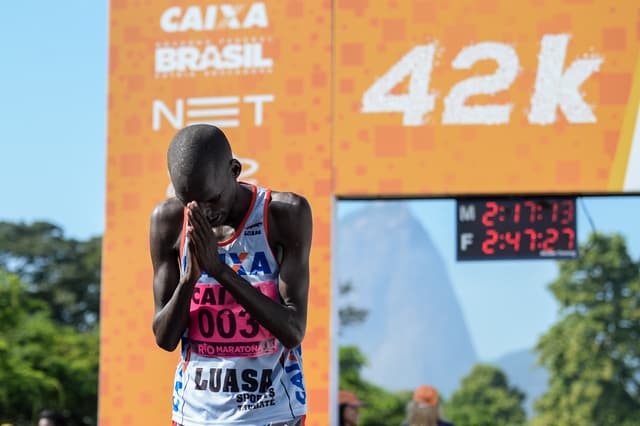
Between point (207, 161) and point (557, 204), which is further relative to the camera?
point (557, 204)

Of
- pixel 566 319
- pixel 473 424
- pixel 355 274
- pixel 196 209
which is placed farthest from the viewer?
pixel 355 274

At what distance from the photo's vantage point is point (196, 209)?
2.21 meters

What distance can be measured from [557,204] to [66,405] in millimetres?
26330

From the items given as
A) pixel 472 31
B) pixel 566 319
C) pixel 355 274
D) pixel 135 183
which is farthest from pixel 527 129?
pixel 355 274

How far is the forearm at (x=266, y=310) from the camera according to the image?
2.31 metres

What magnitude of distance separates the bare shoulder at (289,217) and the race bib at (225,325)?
135 mm

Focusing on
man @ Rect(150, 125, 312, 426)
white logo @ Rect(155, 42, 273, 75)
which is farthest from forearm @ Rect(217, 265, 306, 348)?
white logo @ Rect(155, 42, 273, 75)

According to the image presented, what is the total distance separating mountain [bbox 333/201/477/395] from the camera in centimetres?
11069

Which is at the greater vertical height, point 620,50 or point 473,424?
point 620,50

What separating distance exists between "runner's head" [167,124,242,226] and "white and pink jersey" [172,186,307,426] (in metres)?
0.20

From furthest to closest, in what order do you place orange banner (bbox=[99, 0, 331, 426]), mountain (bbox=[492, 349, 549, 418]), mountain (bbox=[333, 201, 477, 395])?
mountain (bbox=[333, 201, 477, 395]), mountain (bbox=[492, 349, 549, 418]), orange banner (bbox=[99, 0, 331, 426])

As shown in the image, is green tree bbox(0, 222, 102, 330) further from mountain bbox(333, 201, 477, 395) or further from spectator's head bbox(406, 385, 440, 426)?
→ mountain bbox(333, 201, 477, 395)

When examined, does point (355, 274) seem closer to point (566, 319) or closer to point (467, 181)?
point (566, 319)

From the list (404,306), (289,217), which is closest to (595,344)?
(289,217)
